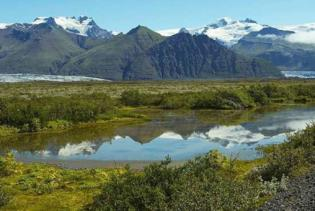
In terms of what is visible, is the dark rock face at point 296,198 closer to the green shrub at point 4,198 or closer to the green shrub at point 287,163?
the green shrub at point 287,163

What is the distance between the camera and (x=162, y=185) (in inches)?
1085

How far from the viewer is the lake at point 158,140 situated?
5159 cm

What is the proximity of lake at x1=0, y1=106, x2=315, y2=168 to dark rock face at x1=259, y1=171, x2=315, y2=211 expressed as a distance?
57.2 feet

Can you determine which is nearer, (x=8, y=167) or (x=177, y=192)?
(x=177, y=192)

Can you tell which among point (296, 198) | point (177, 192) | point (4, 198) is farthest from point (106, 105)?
point (296, 198)

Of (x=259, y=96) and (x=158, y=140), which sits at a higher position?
(x=259, y=96)

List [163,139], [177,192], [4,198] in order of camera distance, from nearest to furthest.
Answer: [177,192] < [4,198] < [163,139]

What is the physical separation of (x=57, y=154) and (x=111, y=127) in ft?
71.5

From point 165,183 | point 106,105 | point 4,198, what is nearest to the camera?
point 165,183

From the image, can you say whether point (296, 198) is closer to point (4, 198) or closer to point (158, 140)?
point (4, 198)

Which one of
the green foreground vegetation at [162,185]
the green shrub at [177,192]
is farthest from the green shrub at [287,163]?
the green shrub at [177,192]

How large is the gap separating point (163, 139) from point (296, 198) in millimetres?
39141

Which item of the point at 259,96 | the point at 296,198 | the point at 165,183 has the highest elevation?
the point at 259,96

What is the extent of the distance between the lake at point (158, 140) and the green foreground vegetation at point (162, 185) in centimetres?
821
